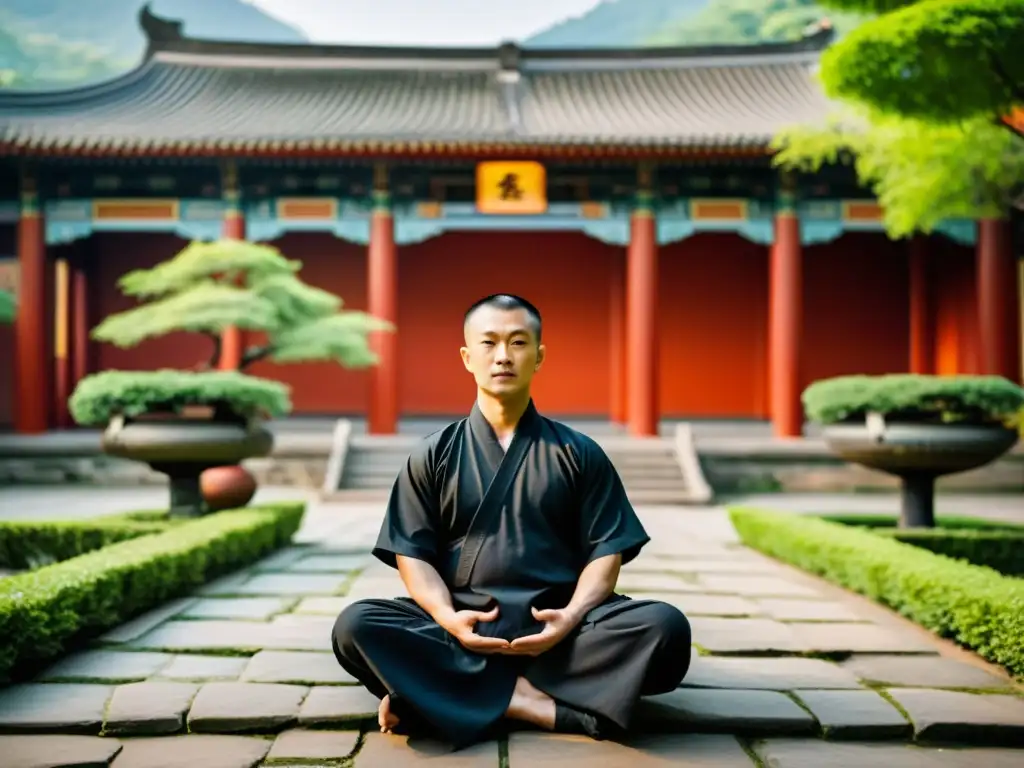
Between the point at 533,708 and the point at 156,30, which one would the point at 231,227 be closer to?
the point at 156,30

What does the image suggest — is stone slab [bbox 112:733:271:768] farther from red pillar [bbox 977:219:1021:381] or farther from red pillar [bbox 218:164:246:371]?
red pillar [bbox 977:219:1021:381]

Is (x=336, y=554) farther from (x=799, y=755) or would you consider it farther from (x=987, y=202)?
(x=987, y=202)

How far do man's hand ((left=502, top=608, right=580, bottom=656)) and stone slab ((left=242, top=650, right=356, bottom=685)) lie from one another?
31.2 inches

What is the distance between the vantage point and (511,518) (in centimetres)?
248

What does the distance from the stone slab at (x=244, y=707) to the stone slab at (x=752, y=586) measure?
250 cm

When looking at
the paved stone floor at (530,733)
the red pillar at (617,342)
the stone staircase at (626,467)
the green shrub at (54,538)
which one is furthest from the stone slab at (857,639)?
the red pillar at (617,342)

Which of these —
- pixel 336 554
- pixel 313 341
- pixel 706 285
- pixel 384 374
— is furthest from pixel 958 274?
pixel 336 554

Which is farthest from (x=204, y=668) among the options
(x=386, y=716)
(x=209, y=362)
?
(x=209, y=362)

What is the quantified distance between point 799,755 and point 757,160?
991cm

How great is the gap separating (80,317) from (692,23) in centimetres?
3230

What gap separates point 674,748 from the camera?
7.62ft

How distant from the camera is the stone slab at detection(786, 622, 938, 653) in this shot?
333cm

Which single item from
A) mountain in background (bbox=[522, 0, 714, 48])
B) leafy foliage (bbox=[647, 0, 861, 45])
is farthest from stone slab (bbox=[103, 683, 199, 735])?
mountain in background (bbox=[522, 0, 714, 48])

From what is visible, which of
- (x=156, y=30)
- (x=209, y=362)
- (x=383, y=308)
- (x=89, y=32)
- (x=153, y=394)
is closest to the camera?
(x=153, y=394)
